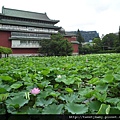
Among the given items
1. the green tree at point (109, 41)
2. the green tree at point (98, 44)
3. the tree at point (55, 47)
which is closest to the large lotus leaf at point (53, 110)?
the tree at point (55, 47)

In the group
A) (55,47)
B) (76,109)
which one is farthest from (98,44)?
(76,109)

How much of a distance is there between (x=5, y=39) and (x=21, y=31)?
7.75ft

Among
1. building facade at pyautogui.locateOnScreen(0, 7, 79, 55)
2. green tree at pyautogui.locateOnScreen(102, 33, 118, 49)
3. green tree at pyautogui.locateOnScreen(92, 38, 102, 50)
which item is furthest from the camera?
green tree at pyautogui.locateOnScreen(102, 33, 118, 49)

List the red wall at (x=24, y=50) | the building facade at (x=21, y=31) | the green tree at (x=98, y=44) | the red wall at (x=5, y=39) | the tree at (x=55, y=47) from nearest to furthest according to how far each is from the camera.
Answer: the tree at (x=55, y=47) < the red wall at (x=5, y=39) < the building facade at (x=21, y=31) < the red wall at (x=24, y=50) < the green tree at (x=98, y=44)

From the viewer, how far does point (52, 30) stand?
25250 mm

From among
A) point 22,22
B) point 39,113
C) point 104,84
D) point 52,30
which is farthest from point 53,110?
point 52,30

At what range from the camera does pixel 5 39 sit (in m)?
20.9

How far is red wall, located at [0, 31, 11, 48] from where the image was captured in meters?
20.5

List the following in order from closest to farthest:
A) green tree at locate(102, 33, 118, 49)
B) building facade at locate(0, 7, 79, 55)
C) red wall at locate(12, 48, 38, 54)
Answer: building facade at locate(0, 7, 79, 55) < red wall at locate(12, 48, 38, 54) < green tree at locate(102, 33, 118, 49)

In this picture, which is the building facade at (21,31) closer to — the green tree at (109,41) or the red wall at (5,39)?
the red wall at (5,39)

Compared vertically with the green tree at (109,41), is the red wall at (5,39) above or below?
below

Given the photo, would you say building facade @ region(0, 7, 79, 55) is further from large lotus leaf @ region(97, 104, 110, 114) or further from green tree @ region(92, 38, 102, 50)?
large lotus leaf @ region(97, 104, 110, 114)

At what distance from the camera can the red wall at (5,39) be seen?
20531 mm

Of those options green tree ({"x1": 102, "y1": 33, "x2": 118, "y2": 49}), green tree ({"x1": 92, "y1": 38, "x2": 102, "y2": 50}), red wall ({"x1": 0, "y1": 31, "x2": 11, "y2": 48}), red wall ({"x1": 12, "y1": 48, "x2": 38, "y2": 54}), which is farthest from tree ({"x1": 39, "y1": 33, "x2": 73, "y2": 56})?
green tree ({"x1": 102, "y1": 33, "x2": 118, "y2": 49})
